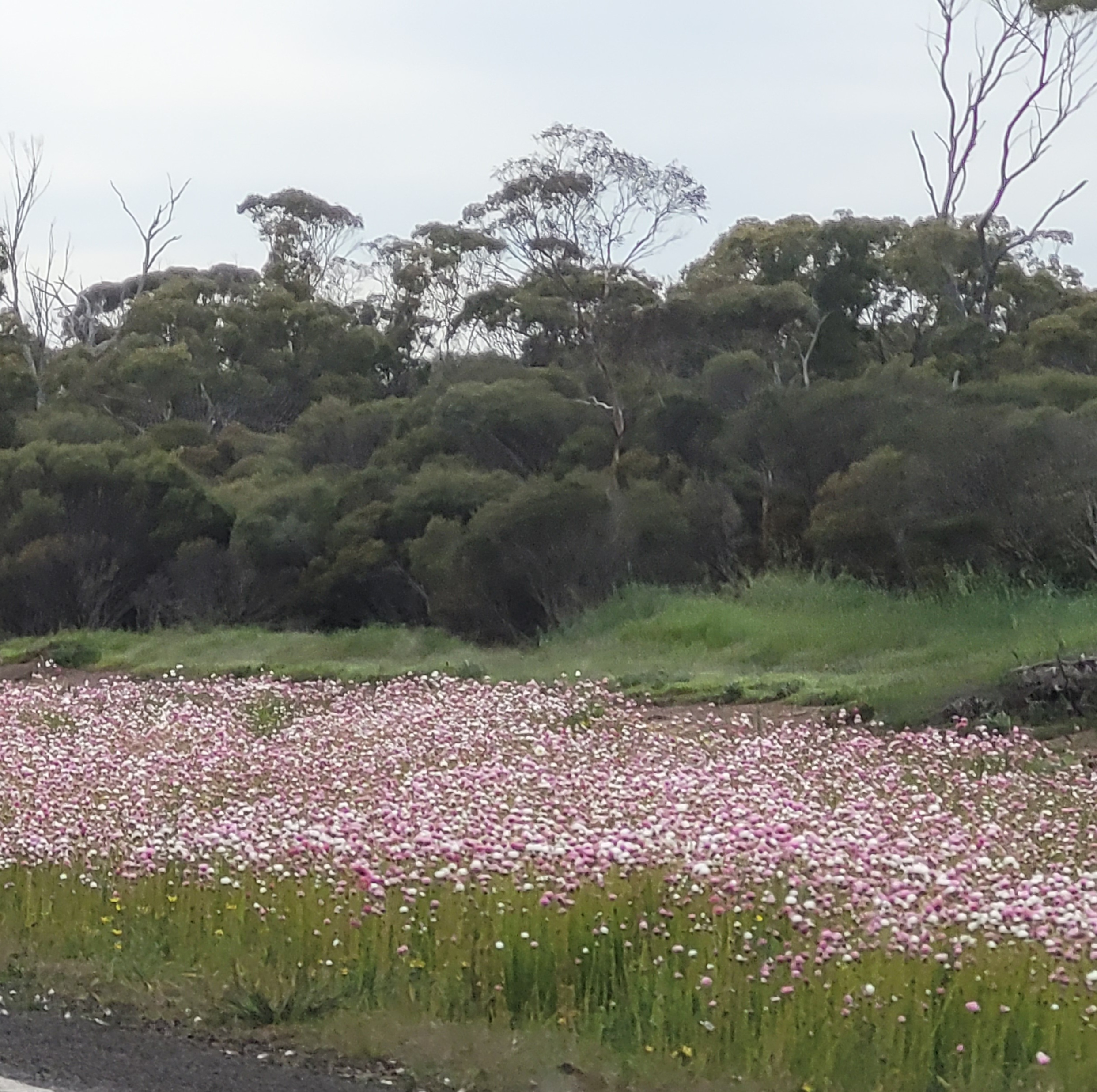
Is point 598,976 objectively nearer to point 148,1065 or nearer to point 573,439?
point 148,1065

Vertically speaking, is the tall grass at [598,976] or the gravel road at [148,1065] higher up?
the tall grass at [598,976]

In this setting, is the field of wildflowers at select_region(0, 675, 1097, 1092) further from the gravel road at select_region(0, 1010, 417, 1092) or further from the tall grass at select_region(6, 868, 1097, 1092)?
the gravel road at select_region(0, 1010, 417, 1092)

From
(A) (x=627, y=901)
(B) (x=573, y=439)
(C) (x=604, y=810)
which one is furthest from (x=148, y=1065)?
(B) (x=573, y=439)

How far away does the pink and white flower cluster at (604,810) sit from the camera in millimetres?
5805

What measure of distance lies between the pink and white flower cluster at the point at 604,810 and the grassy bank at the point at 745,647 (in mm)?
1505

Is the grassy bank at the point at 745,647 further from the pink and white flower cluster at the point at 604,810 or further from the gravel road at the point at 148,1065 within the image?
the gravel road at the point at 148,1065

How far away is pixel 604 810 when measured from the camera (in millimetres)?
7543

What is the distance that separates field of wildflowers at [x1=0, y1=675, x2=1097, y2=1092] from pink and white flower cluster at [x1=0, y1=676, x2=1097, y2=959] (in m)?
0.02

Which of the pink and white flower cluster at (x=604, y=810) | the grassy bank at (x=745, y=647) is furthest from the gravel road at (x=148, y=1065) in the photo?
the grassy bank at (x=745, y=647)

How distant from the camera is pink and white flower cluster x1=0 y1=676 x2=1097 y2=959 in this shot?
5805mm

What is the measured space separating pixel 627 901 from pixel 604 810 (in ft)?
4.61

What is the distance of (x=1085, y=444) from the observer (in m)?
20.7

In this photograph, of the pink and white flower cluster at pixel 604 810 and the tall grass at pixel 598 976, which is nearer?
the tall grass at pixel 598 976

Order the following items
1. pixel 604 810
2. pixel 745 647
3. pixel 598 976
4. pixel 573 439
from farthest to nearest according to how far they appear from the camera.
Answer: pixel 573 439 < pixel 745 647 < pixel 604 810 < pixel 598 976
